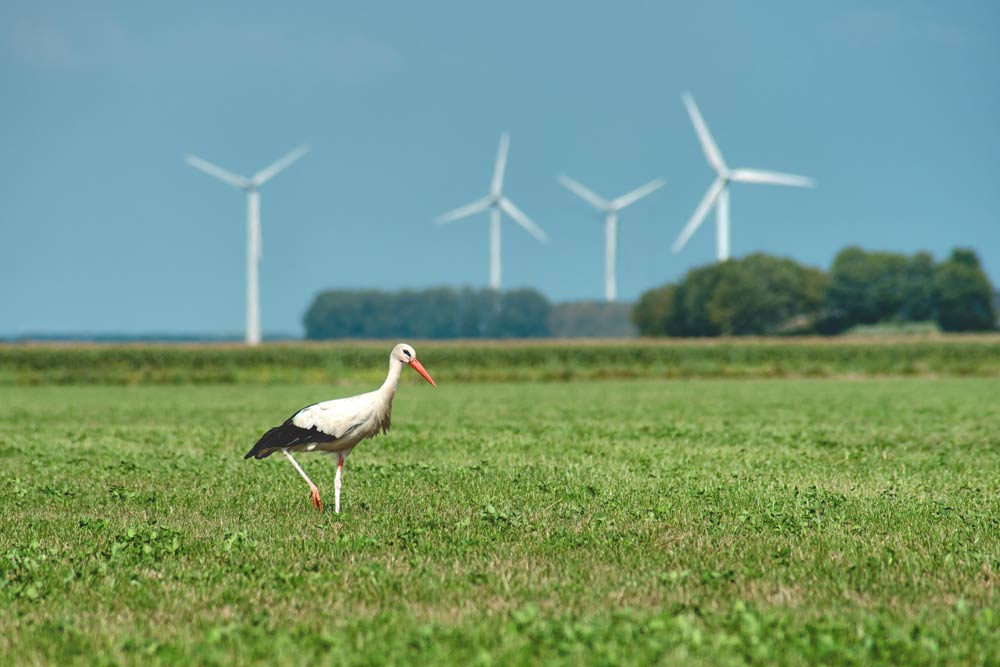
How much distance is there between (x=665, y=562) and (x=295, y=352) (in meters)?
59.5

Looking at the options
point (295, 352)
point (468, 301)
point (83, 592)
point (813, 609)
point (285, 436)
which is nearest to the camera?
point (813, 609)

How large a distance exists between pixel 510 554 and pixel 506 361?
5685cm

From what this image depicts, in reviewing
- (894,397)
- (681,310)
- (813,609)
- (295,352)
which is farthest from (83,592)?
(681,310)

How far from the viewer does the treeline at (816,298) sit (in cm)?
12075

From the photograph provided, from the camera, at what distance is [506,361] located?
6712cm

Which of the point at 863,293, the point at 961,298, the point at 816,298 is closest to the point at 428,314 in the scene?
the point at 816,298

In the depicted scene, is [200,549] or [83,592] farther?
[200,549]

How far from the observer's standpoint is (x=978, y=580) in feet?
30.5

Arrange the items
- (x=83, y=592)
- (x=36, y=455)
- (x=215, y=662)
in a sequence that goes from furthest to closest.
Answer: (x=36, y=455), (x=83, y=592), (x=215, y=662)

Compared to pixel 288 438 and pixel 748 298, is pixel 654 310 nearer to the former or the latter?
pixel 748 298

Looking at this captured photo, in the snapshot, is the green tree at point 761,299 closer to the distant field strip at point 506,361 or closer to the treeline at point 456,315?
the treeline at point 456,315

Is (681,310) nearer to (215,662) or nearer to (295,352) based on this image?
(295,352)

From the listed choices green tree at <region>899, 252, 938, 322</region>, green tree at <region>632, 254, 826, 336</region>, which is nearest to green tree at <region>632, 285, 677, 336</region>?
green tree at <region>632, 254, 826, 336</region>

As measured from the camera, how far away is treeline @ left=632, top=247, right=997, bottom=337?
121 m
